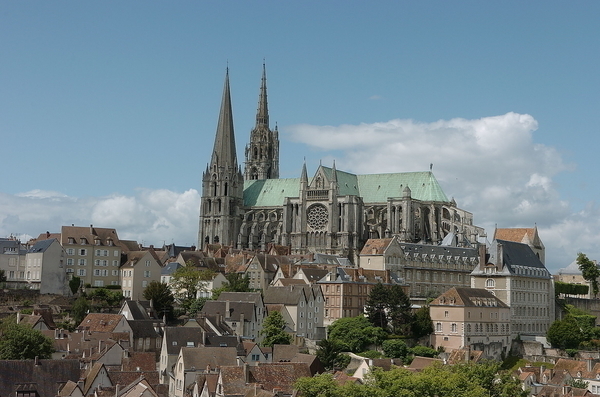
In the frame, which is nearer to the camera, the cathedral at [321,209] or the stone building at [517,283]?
the stone building at [517,283]

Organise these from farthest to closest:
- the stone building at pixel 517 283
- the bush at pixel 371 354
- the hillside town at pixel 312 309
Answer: the stone building at pixel 517 283
the bush at pixel 371 354
the hillside town at pixel 312 309

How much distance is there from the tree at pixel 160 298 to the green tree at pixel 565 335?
37.6 m

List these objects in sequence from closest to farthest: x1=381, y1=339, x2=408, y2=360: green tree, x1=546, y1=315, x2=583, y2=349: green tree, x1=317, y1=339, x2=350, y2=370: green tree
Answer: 1. x1=317, y1=339, x2=350, y2=370: green tree
2. x1=381, y1=339, x2=408, y2=360: green tree
3. x1=546, y1=315, x2=583, y2=349: green tree

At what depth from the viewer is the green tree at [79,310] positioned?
8069 cm

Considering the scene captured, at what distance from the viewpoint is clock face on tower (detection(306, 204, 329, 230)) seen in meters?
139

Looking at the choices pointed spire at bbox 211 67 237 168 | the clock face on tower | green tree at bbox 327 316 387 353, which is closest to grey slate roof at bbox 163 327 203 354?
green tree at bbox 327 316 387 353

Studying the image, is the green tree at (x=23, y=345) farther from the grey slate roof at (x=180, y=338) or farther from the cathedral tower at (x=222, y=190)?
the cathedral tower at (x=222, y=190)

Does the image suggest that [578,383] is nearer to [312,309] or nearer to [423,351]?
[423,351]

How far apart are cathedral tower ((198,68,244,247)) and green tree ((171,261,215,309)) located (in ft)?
173

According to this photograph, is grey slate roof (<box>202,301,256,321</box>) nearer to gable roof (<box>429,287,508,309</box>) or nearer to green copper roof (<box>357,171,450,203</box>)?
gable roof (<box>429,287,508,309</box>)

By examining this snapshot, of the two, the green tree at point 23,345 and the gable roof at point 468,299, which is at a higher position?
the gable roof at point 468,299

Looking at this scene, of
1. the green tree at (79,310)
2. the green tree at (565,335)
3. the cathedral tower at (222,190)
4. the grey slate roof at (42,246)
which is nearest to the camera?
the green tree at (79,310)

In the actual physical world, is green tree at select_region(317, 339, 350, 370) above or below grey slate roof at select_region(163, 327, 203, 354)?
below

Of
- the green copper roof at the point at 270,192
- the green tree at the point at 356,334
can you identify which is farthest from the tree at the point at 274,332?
the green copper roof at the point at 270,192
